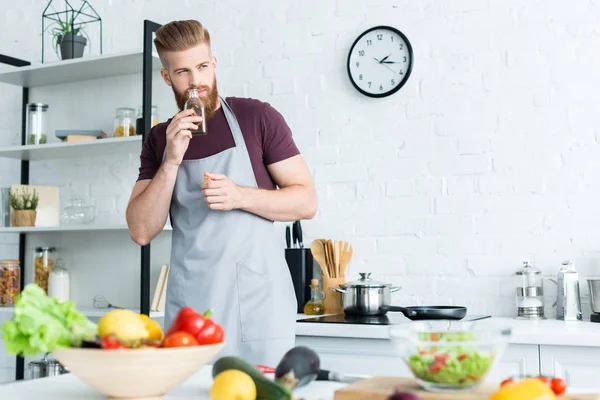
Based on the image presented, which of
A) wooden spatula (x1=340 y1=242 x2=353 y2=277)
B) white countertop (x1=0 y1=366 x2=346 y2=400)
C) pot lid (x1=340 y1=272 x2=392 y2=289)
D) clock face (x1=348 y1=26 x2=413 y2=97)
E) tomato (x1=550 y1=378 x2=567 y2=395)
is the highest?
clock face (x1=348 y1=26 x2=413 y2=97)

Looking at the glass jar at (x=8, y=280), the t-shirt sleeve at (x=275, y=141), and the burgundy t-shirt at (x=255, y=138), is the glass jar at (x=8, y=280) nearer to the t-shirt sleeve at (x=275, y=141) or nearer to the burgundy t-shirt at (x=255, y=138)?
the burgundy t-shirt at (x=255, y=138)

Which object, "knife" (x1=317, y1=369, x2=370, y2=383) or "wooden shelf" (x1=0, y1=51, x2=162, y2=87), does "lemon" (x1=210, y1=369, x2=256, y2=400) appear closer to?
"knife" (x1=317, y1=369, x2=370, y2=383)

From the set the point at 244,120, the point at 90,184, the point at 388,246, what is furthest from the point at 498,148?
the point at 90,184

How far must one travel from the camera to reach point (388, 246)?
3.43m

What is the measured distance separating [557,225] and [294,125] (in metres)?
1.32

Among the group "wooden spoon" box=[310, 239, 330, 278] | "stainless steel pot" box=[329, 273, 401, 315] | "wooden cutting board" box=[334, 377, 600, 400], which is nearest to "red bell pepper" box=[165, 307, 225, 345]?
"wooden cutting board" box=[334, 377, 600, 400]

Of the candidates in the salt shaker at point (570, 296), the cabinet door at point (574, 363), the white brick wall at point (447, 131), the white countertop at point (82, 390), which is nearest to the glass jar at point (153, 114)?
the white brick wall at point (447, 131)

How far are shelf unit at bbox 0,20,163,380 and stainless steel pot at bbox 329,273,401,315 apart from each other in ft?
3.24

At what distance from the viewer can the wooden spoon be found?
135 inches

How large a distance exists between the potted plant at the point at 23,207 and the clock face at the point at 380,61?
181 cm

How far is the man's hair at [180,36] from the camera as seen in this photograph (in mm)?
2334

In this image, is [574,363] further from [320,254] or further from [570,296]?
[320,254]

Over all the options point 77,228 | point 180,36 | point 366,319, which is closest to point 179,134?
point 180,36

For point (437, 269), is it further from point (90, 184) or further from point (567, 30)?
point (90, 184)
